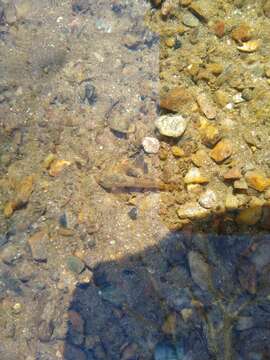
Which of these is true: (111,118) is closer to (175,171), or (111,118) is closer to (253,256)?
(175,171)

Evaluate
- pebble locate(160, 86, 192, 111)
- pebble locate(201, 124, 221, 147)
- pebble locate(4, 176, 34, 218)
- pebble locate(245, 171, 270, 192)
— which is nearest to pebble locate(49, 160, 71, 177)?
pebble locate(4, 176, 34, 218)

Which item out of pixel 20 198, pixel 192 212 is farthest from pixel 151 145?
pixel 20 198

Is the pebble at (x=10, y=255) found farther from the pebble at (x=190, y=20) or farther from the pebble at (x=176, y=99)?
the pebble at (x=190, y=20)

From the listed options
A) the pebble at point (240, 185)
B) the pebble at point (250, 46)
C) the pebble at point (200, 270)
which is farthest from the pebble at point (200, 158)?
the pebble at point (250, 46)

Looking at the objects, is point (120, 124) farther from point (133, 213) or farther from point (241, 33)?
point (241, 33)

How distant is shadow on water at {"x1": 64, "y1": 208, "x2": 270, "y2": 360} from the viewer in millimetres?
2877

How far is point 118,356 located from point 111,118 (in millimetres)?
2112

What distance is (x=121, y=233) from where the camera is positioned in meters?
3.23

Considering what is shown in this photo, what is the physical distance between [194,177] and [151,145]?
50cm

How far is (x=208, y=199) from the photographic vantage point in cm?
313

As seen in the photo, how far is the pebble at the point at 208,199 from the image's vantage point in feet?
10.2

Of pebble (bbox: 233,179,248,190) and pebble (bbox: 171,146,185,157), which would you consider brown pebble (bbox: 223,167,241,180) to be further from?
pebble (bbox: 171,146,185,157)

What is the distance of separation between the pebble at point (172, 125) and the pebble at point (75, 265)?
1.37 meters

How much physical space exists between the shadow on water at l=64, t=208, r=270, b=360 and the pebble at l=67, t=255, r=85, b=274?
0.14 meters
